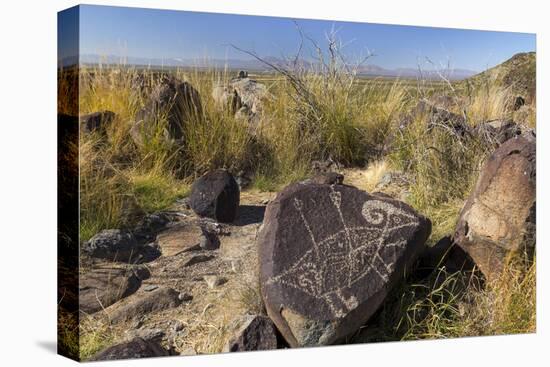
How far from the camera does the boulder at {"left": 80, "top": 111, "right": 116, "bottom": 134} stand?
4645 millimetres

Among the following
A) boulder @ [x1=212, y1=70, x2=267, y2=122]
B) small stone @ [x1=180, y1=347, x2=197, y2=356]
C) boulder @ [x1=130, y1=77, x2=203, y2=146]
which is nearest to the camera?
small stone @ [x1=180, y1=347, x2=197, y2=356]

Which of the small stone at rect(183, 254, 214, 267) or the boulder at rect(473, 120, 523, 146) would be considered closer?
the small stone at rect(183, 254, 214, 267)

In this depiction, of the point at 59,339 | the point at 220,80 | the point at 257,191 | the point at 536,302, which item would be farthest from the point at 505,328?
the point at 59,339

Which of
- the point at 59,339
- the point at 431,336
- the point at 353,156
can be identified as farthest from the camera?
the point at 353,156

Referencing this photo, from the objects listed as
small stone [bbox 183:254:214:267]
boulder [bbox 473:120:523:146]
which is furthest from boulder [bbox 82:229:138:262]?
boulder [bbox 473:120:523:146]

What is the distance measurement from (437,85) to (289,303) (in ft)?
6.22

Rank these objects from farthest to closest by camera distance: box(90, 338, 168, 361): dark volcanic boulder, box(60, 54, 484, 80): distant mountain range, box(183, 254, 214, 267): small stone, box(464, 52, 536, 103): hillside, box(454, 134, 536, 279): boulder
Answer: box(464, 52, 536, 103): hillside
box(454, 134, 536, 279): boulder
box(183, 254, 214, 267): small stone
box(60, 54, 484, 80): distant mountain range
box(90, 338, 168, 361): dark volcanic boulder

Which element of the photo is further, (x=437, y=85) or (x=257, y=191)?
(x=437, y=85)

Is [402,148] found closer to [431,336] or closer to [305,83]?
[305,83]

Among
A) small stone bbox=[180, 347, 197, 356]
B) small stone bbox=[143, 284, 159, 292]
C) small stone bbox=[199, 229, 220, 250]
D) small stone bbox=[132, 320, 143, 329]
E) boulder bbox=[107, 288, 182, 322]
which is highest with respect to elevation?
small stone bbox=[199, 229, 220, 250]

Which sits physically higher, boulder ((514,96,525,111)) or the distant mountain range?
the distant mountain range

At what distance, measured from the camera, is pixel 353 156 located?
5605 mm

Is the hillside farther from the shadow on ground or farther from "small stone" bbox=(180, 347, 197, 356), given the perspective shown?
"small stone" bbox=(180, 347, 197, 356)

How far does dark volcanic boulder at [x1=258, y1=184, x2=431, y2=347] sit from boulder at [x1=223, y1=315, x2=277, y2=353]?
0.06 m
